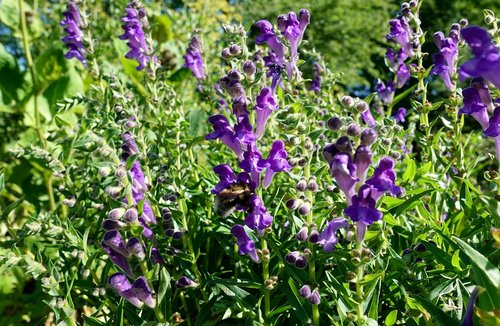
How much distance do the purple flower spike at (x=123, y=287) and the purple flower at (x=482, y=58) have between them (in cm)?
140

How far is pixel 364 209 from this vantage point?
1415 mm

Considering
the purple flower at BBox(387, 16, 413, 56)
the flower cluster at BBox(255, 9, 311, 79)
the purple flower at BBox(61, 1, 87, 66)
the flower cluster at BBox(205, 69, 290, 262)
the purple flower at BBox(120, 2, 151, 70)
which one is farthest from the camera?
the purple flower at BBox(61, 1, 87, 66)

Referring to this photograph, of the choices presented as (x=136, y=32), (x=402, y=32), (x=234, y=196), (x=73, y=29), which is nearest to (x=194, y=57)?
(x=136, y=32)

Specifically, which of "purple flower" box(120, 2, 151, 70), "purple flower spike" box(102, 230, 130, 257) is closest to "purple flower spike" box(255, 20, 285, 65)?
"purple flower" box(120, 2, 151, 70)

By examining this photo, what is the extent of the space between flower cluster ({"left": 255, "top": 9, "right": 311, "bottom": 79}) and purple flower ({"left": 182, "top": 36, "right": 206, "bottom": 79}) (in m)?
1.37

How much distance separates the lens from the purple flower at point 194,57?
3.54m

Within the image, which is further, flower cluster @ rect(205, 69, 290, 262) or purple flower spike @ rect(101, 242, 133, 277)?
purple flower spike @ rect(101, 242, 133, 277)

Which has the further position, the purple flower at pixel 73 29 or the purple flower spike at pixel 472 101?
the purple flower at pixel 73 29

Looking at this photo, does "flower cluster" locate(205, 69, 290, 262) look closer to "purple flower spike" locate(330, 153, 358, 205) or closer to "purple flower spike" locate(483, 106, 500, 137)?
"purple flower spike" locate(330, 153, 358, 205)

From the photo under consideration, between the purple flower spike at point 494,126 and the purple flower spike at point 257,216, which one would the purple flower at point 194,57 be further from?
the purple flower spike at point 494,126

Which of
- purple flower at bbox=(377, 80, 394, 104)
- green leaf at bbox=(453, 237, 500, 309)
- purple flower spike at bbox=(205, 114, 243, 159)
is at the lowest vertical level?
purple flower at bbox=(377, 80, 394, 104)

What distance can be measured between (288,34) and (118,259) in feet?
4.10

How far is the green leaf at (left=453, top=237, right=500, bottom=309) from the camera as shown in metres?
1.35

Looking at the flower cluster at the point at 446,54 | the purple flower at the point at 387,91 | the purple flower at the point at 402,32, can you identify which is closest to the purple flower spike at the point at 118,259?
the flower cluster at the point at 446,54
